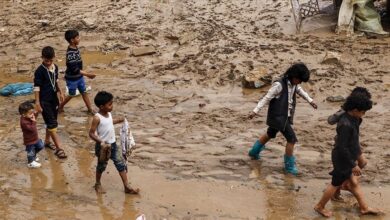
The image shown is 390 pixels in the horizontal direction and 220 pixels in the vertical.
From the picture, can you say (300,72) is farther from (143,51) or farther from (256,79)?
(143,51)

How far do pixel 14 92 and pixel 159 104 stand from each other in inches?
103

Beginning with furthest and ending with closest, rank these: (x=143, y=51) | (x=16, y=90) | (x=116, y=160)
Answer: (x=143, y=51)
(x=16, y=90)
(x=116, y=160)

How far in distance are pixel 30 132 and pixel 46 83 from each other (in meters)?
0.69

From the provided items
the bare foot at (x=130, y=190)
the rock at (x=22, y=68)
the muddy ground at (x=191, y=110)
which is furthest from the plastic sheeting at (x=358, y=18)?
the bare foot at (x=130, y=190)

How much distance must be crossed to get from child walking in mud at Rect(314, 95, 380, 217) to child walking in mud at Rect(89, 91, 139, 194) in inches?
82.7

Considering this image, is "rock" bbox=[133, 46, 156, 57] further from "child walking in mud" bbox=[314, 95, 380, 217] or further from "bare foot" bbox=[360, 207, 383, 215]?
"bare foot" bbox=[360, 207, 383, 215]

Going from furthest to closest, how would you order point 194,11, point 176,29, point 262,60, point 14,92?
point 194,11, point 176,29, point 262,60, point 14,92

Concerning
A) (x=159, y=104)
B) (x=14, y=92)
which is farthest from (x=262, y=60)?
(x=14, y=92)

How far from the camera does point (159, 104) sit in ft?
28.2

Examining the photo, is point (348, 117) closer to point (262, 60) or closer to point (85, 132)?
point (85, 132)

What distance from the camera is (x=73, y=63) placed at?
25.5 feet

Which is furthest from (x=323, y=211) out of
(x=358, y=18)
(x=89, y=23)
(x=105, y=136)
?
(x=89, y=23)

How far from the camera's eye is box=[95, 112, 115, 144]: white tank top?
5621 mm

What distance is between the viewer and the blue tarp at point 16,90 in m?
9.20
